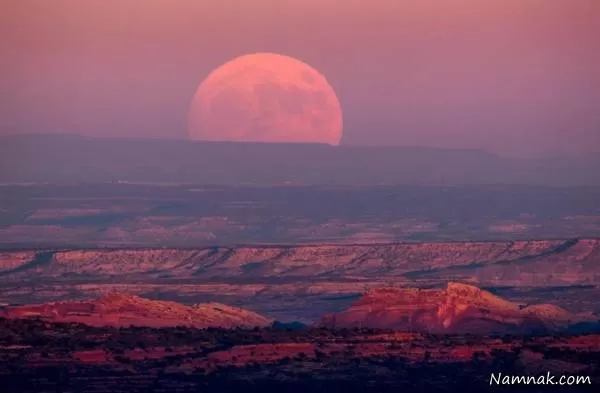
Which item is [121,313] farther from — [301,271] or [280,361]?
[301,271]

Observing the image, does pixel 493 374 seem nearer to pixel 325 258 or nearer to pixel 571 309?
pixel 571 309

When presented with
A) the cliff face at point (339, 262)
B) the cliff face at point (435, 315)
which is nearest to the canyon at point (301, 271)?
the cliff face at point (339, 262)

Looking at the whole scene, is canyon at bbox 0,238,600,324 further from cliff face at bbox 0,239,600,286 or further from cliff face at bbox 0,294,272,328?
cliff face at bbox 0,294,272,328

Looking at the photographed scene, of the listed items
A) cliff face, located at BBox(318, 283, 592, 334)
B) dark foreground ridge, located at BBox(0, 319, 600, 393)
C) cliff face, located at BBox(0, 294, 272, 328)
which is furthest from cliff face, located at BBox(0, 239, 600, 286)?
dark foreground ridge, located at BBox(0, 319, 600, 393)

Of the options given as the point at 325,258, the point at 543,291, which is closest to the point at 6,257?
the point at 325,258

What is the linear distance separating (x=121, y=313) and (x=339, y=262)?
60.9 metres

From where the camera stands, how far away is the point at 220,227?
180 m

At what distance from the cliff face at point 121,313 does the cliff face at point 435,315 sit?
4965 millimetres

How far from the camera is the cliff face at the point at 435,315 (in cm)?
8538

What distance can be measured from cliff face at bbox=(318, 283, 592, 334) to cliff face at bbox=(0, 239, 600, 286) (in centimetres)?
4429

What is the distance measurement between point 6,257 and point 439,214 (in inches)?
1954

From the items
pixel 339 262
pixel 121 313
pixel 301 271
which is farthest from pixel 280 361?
pixel 339 262

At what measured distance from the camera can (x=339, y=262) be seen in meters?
143

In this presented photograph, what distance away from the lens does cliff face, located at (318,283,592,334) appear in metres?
85.4
